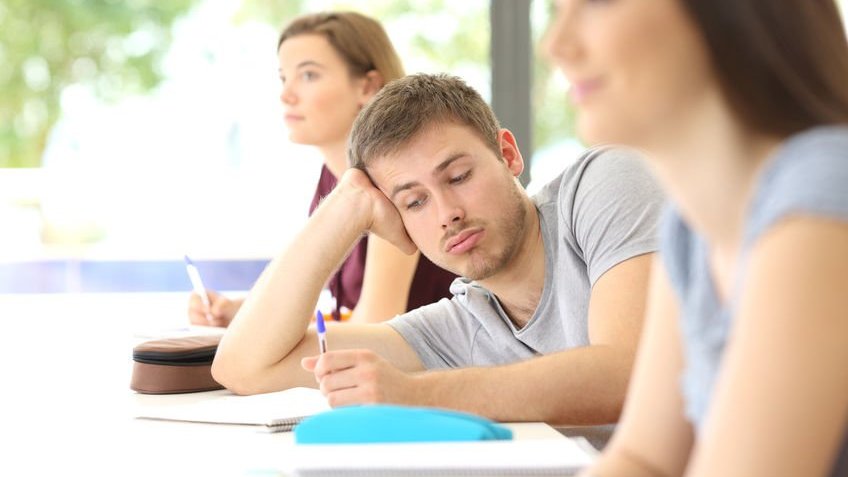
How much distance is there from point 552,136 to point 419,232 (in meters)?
3.30

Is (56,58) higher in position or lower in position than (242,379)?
higher

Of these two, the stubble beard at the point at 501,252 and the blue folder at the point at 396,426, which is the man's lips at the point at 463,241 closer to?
the stubble beard at the point at 501,252

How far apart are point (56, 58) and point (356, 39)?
14.4 ft

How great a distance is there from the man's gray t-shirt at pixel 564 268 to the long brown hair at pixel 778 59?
3.03ft

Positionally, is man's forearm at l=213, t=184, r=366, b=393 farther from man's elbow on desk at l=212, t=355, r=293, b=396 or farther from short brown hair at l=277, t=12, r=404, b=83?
short brown hair at l=277, t=12, r=404, b=83

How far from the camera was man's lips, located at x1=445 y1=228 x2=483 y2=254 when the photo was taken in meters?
1.98

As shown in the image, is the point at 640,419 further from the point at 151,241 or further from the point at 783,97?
the point at 151,241

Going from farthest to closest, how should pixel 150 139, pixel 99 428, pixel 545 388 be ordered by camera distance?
pixel 150 139 < pixel 99 428 < pixel 545 388

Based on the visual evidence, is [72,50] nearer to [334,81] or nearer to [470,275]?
[334,81]

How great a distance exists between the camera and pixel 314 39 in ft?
11.4

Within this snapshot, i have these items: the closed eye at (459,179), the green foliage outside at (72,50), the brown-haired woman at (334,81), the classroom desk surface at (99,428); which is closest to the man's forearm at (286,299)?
the classroom desk surface at (99,428)

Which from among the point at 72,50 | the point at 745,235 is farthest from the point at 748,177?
the point at 72,50

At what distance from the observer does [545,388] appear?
5.58ft

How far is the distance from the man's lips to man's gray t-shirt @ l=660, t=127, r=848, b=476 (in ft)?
3.04
